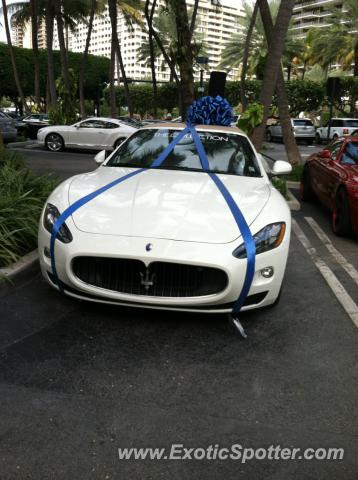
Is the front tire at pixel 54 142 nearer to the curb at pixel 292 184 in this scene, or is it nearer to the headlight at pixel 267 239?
the curb at pixel 292 184

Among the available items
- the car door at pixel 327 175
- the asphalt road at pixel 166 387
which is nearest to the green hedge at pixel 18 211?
the asphalt road at pixel 166 387

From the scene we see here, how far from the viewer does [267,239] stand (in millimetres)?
3707

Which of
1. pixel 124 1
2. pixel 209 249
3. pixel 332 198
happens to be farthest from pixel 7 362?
pixel 124 1

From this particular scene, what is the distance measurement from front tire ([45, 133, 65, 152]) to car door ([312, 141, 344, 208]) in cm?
1237

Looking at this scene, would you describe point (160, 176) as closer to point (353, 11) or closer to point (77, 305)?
point (77, 305)

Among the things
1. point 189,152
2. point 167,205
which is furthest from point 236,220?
point 189,152

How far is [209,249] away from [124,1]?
39.3m

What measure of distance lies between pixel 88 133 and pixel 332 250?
13.8 meters

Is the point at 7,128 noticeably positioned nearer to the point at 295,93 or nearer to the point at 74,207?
the point at 74,207

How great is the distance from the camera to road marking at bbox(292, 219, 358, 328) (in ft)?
14.3

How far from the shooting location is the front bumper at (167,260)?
3418mm

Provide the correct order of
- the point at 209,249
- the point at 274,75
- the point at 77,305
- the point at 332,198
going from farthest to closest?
the point at 274,75
the point at 332,198
the point at 77,305
the point at 209,249

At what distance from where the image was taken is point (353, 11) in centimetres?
4278

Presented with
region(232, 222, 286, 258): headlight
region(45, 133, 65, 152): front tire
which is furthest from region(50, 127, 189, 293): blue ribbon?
region(45, 133, 65, 152): front tire
